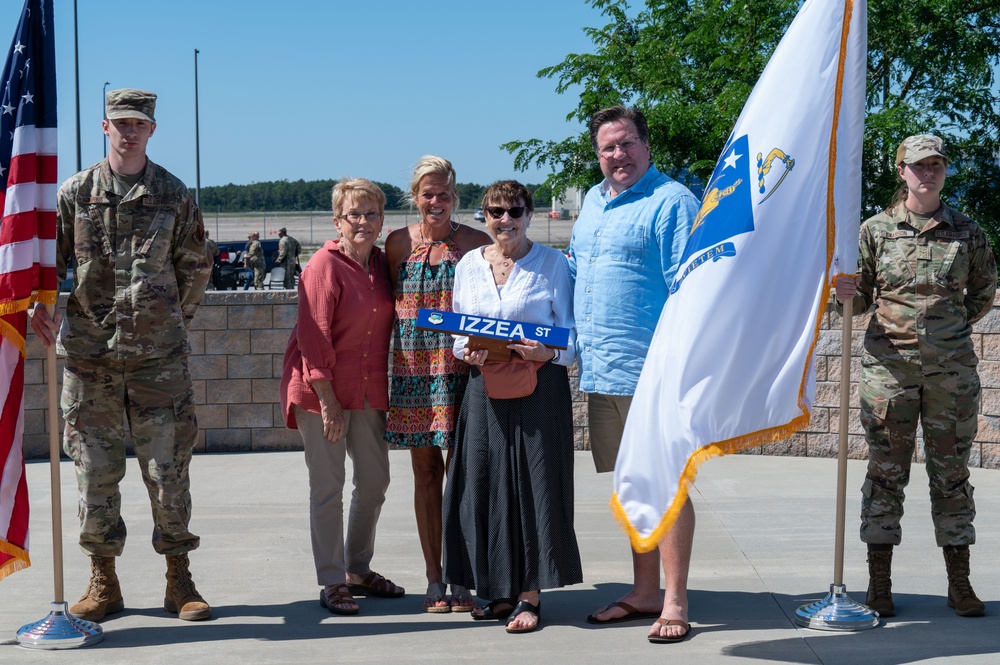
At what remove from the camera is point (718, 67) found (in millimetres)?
12695

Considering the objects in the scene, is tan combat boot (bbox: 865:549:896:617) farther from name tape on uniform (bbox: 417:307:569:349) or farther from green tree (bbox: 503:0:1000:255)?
green tree (bbox: 503:0:1000:255)

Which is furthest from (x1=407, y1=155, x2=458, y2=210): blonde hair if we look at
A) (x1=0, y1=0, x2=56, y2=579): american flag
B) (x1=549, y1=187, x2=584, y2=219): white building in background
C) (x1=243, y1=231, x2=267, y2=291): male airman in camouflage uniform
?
(x1=243, y1=231, x2=267, y2=291): male airman in camouflage uniform

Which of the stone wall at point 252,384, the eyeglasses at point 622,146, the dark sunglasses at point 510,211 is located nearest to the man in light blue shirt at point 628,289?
the eyeglasses at point 622,146

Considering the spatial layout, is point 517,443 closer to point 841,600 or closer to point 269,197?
point 841,600

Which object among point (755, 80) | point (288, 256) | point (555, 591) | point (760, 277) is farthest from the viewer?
point (288, 256)

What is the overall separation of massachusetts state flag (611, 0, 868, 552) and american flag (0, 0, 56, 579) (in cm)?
249

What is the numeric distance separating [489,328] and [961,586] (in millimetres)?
2283

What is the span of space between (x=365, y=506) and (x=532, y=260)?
1.41m

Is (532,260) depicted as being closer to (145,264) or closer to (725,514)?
(145,264)

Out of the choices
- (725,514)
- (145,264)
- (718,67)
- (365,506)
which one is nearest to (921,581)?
(725,514)

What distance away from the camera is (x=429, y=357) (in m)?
5.05

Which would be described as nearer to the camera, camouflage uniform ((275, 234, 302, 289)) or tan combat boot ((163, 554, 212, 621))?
tan combat boot ((163, 554, 212, 621))

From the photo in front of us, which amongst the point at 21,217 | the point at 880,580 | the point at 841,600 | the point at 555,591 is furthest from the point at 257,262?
the point at 841,600

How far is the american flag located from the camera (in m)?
Answer: 4.70
